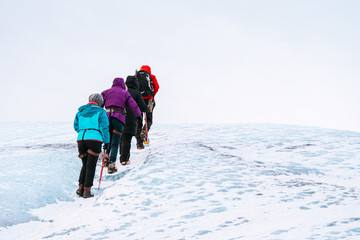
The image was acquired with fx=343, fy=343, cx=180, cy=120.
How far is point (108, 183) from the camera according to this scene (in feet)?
22.5

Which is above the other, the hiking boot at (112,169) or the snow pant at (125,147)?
the snow pant at (125,147)

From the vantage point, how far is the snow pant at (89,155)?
603cm

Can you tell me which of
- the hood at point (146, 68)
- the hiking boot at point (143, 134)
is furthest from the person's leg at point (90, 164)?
the hood at point (146, 68)

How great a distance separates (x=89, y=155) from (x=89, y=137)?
1.11 feet

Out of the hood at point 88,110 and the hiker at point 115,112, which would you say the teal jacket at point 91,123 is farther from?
the hiker at point 115,112

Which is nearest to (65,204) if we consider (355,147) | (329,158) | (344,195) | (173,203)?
(173,203)

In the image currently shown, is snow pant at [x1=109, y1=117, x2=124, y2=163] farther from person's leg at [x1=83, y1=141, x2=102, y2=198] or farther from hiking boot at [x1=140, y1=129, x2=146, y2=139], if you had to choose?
hiking boot at [x1=140, y1=129, x2=146, y2=139]

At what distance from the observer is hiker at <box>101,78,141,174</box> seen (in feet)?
23.8

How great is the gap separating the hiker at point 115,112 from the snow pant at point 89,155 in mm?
1043

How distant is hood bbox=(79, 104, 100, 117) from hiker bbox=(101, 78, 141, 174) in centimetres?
111

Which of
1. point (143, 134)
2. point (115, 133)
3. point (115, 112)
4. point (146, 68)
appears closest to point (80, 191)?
point (115, 133)

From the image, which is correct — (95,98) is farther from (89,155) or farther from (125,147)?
(125,147)

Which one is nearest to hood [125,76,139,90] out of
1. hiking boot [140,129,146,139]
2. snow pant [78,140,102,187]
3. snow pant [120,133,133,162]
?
snow pant [120,133,133,162]

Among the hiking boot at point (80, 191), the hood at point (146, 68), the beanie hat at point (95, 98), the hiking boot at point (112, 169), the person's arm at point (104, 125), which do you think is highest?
the hood at point (146, 68)
